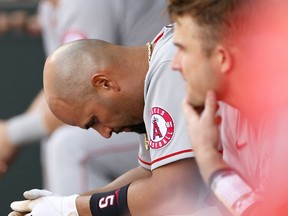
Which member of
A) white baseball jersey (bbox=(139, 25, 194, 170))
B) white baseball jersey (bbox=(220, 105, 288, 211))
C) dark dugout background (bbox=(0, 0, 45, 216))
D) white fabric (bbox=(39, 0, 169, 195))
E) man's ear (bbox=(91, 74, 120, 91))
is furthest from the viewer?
dark dugout background (bbox=(0, 0, 45, 216))

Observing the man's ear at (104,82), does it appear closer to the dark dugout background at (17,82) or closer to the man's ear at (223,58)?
the man's ear at (223,58)

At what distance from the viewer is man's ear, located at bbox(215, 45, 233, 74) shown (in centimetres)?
254

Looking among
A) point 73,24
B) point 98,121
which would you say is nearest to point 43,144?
point 73,24

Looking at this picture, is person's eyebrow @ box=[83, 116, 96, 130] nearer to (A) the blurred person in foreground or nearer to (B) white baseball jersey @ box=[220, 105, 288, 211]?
(B) white baseball jersey @ box=[220, 105, 288, 211]

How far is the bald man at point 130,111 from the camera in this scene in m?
3.00

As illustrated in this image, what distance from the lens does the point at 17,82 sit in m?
6.36

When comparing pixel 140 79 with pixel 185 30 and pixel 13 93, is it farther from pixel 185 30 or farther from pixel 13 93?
pixel 13 93

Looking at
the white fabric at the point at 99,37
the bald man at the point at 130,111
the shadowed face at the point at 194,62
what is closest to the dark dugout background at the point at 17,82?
the white fabric at the point at 99,37

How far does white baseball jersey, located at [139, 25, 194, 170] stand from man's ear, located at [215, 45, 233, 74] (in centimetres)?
46

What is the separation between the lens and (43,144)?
20.2 ft

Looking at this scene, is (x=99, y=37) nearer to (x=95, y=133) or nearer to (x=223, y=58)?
(x=95, y=133)

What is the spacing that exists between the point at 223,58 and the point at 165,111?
0.50 m

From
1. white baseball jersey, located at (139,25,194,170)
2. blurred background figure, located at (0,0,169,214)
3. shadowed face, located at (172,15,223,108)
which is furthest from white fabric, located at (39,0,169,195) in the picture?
shadowed face, located at (172,15,223,108)

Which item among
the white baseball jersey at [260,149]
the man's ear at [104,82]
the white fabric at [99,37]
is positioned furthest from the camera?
the white fabric at [99,37]
